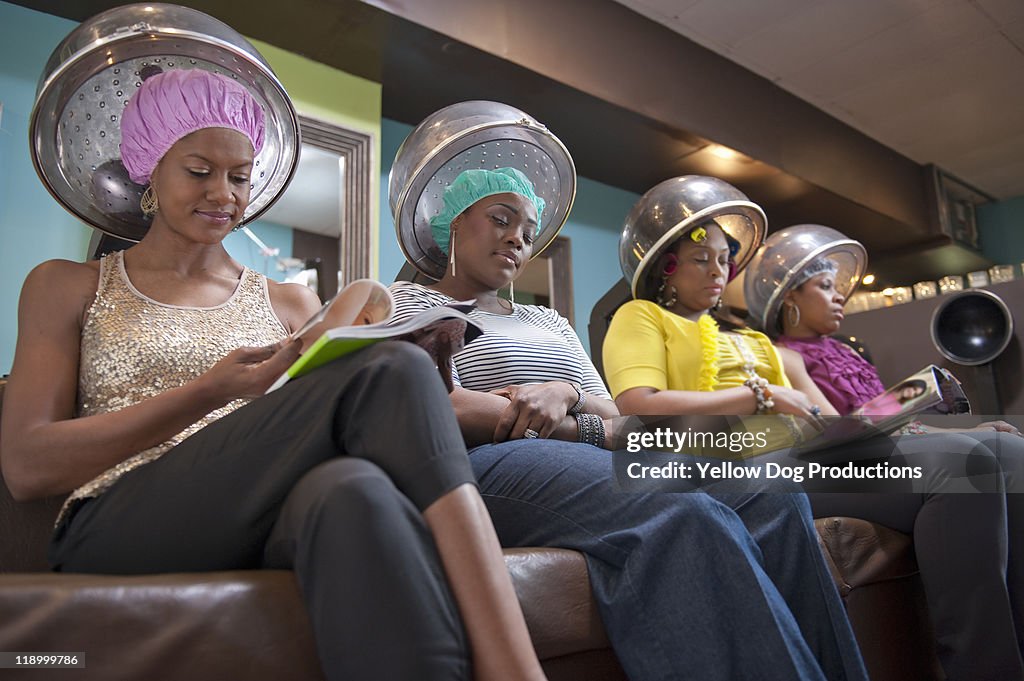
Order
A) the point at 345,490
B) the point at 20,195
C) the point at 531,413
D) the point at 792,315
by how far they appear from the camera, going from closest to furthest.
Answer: the point at 345,490 < the point at 531,413 < the point at 20,195 < the point at 792,315

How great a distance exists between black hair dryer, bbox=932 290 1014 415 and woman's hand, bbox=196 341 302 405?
267cm

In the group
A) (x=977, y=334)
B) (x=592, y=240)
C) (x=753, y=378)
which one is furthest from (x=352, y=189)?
(x=977, y=334)

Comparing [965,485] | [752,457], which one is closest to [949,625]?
[965,485]

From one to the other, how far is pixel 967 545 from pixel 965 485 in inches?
4.3

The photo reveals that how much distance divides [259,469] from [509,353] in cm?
60

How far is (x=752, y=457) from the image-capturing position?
4.04ft

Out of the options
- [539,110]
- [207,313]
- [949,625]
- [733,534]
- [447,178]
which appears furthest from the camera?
[539,110]

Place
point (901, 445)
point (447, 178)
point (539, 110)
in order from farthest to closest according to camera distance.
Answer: point (539, 110), point (447, 178), point (901, 445)

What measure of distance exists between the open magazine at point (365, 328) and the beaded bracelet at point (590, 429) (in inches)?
13.2

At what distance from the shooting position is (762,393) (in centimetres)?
168

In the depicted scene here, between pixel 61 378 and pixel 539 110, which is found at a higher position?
pixel 539 110

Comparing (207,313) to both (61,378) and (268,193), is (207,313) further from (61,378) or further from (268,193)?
(268,193)

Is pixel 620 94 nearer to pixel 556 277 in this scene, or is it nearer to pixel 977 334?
pixel 556 277

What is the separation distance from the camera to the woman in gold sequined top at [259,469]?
0.69m
